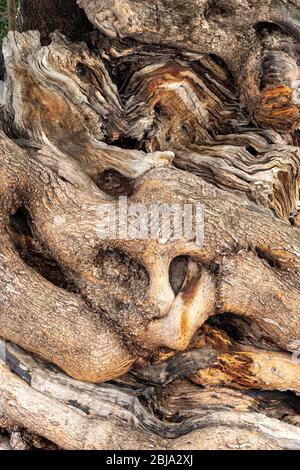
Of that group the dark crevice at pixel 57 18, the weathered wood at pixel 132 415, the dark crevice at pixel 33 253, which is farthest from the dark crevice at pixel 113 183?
the dark crevice at pixel 57 18

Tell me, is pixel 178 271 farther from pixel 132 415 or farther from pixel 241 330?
pixel 132 415

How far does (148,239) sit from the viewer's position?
3.87 meters

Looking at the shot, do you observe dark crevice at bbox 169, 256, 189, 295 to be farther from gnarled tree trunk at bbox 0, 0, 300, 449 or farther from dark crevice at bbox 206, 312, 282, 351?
dark crevice at bbox 206, 312, 282, 351

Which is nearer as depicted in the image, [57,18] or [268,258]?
[268,258]

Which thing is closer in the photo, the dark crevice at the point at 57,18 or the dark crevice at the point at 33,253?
the dark crevice at the point at 33,253

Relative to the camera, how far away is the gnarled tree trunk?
12.8ft

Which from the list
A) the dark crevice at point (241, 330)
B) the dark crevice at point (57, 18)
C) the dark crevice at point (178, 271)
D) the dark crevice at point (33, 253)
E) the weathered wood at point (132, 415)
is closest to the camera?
the weathered wood at point (132, 415)

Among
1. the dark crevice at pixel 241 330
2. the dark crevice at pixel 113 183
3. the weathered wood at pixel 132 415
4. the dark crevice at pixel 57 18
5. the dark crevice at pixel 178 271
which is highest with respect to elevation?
the dark crevice at pixel 57 18

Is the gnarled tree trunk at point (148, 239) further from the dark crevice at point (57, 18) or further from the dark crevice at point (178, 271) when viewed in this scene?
the dark crevice at point (57, 18)

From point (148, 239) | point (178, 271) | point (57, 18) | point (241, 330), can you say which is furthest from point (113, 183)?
point (57, 18)

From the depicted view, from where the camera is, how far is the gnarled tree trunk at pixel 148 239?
3889mm

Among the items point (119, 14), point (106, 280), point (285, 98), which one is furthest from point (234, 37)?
point (106, 280)

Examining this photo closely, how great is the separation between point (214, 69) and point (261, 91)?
0.58 m

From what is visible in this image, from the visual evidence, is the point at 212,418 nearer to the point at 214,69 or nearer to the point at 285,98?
the point at 285,98
